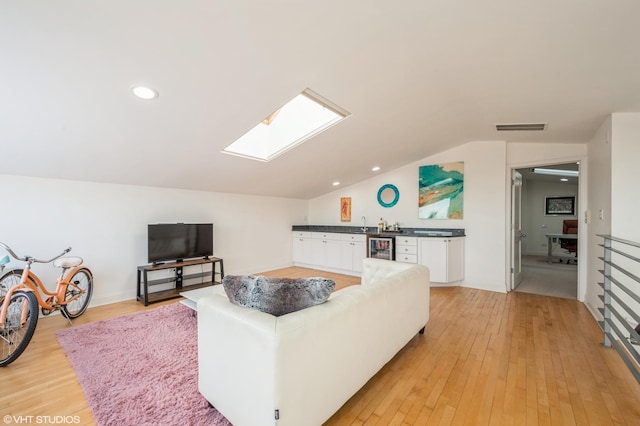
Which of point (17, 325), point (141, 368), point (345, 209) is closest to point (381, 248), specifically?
point (345, 209)

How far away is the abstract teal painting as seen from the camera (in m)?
4.92

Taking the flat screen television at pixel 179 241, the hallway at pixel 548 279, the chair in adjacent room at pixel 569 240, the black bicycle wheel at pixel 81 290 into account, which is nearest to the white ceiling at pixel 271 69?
the flat screen television at pixel 179 241

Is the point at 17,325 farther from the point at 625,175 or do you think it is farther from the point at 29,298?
the point at 625,175

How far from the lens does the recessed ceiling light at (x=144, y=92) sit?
2071mm

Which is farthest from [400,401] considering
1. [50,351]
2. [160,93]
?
[50,351]

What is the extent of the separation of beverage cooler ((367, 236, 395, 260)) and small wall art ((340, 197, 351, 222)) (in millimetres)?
1121

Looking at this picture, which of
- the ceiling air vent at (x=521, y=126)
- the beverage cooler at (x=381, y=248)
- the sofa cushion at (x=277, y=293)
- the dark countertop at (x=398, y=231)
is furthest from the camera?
the beverage cooler at (x=381, y=248)

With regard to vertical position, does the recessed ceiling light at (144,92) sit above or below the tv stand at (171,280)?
above

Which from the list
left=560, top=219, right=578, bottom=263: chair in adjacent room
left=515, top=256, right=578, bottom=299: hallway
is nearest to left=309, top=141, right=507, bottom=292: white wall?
left=515, top=256, right=578, bottom=299: hallway

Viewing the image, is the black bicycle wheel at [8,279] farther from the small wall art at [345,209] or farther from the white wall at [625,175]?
the white wall at [625,175]

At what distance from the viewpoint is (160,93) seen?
216 centimetres

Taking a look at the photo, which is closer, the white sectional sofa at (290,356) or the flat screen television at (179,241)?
the white sectional sofa at (290,356)

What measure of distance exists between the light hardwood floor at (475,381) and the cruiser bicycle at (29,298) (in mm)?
178

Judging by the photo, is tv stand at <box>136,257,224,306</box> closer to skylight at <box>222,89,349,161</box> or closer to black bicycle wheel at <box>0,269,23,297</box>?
black bicycle wheel at <box>0,269,23,297</box>
